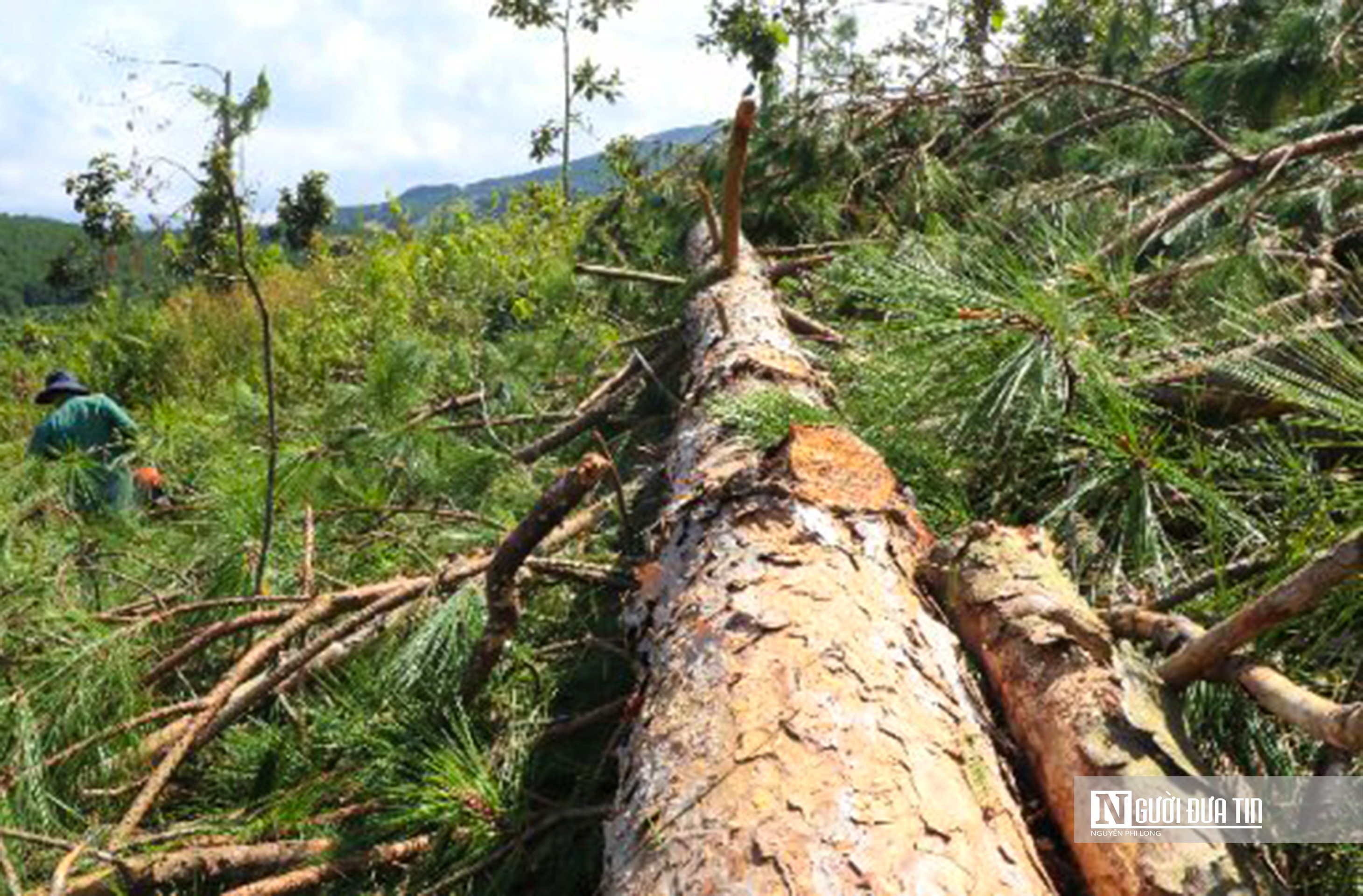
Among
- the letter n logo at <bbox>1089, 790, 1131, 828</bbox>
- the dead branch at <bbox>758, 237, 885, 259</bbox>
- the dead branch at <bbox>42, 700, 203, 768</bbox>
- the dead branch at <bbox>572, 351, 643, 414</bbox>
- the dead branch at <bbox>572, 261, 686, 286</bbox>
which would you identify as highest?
the dead branch at <bbox>758, 237, 885, 259</bbox>

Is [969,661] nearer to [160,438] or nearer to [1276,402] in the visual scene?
[1276,402]

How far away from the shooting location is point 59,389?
4922mm

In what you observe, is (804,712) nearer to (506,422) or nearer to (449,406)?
(506,422)

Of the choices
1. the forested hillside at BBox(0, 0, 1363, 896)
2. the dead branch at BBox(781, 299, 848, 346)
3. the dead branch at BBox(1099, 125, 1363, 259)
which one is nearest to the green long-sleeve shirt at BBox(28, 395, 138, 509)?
the forested hillside at BBox(0, 0, 1363, 896)

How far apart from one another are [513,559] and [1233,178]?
88.7 inches

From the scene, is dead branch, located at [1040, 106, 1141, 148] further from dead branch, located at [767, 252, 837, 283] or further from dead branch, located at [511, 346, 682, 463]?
dead branch, located at [511, 346, 682, 463]

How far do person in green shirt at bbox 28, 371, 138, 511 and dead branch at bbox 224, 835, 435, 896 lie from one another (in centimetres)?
190

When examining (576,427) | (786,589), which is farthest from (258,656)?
(576,427)

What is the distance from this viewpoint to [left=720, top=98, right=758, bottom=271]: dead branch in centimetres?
259

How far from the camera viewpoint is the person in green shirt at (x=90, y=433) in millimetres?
3053

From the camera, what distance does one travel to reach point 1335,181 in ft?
8.02

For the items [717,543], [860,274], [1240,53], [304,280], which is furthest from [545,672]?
[304,280]

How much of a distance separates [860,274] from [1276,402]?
2.45ft

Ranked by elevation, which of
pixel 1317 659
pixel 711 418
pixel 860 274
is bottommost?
pixel 1317 659
